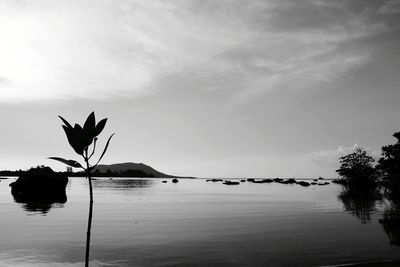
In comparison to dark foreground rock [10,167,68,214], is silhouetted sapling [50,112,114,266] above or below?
above

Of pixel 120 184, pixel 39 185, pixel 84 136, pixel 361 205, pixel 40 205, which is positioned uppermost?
pixel 84 136

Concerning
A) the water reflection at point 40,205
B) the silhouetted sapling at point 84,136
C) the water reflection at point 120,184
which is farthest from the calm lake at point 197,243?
the water reflection at point 120,184

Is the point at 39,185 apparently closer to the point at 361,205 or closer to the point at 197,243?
the point at 197,243

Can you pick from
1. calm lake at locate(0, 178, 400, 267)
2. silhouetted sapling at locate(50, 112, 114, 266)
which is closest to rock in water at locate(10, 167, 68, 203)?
calm lake at locate(0, 178, 400, 267)

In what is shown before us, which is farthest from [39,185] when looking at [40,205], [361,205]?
[361,205]

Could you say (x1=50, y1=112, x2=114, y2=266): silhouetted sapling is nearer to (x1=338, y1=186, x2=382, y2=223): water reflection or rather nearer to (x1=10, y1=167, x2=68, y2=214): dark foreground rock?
(x1=338, y1=186, x2=382, y2=223): water reflection

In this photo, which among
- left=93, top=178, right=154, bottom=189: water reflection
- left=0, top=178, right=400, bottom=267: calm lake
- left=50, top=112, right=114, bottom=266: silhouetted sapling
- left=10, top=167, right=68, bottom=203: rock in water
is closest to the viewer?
left=50, top=112, right=114, bottom=266: silhouetted sapling

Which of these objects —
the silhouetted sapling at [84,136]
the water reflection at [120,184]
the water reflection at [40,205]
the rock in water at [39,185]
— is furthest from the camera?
the water reflection at [120,184]

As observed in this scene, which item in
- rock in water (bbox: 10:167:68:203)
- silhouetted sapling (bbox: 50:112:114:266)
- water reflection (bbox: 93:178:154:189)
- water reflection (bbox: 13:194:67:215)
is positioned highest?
silhouetted sapling (bbox: 50:112:114:266)

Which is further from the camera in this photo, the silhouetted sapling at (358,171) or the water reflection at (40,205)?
the silhouetted sapling at (358,171)

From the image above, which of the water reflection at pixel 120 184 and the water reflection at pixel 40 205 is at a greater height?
the water reflection at pixel 40 205

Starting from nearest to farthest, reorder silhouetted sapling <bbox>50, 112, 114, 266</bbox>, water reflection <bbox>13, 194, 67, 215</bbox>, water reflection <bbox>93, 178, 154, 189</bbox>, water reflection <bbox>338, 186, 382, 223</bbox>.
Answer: silhouetted sapling <bbox>50, 112, 114, 266</bbox>
water reflection <bbox>338, 186, 382, 223</bbox>
water reflection <bbox>13, 194, 67, 215</bbox>
water reflection <bbox>93, 178, 154, 189</bbox>

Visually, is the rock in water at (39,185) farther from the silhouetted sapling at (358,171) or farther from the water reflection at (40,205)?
the silhouetted sapling at (358,171)

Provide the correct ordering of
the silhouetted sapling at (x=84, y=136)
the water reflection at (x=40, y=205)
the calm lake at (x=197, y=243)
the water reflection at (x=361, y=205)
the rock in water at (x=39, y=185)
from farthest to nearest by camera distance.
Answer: the rock in water at (x=39, y=185), the water reflection at (x=40, y=205), the water reflection at (x=361, y=205), the calm lake at (x=197, y=243), the silhouetted sapling at (x=84, y=136)
